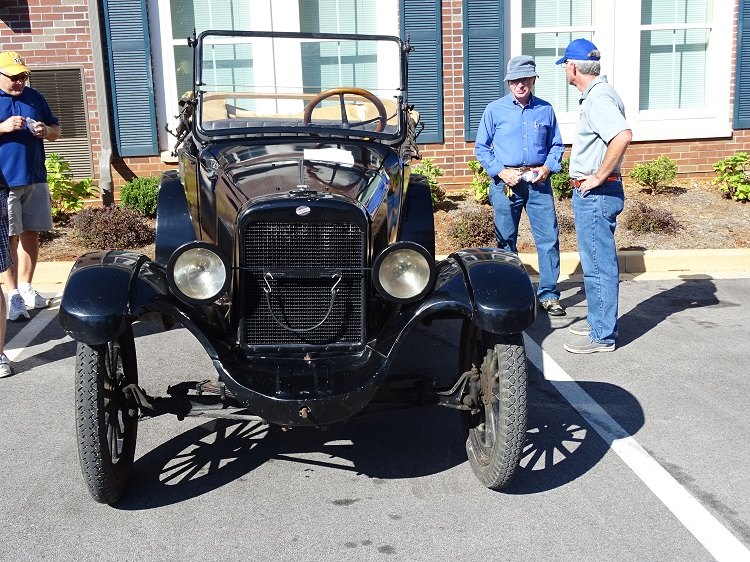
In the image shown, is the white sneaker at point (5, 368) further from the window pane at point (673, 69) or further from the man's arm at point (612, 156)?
the window pane at point (673, 69)

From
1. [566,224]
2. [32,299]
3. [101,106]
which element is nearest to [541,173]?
[566,224]

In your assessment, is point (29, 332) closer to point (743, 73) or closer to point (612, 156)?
point (612, 156)

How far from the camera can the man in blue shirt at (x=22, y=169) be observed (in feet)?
21.6

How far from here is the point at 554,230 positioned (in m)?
6.87

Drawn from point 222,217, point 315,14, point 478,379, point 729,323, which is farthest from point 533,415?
point 315,14

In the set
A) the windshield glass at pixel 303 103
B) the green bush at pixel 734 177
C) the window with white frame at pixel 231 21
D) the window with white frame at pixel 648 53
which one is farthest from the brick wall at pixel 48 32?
the green bush at pixel 734 177

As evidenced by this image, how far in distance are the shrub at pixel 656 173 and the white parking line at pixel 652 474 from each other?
4701mm

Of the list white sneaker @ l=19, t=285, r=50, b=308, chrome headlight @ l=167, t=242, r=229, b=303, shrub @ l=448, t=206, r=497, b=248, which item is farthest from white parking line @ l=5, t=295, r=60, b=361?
shrub @ l=448, t=206, r=497, b=248

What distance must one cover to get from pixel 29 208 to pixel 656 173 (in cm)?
638

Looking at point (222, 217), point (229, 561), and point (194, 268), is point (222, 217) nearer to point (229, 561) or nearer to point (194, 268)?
point (194, 268)

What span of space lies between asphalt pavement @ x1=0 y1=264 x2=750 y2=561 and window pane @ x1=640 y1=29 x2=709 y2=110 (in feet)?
18.8

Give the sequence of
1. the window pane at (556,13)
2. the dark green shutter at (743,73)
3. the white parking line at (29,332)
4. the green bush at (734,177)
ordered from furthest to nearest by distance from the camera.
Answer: the window pane at (556,13)
the dark green shutter at (743,73)
the green bush at (734,177)
the white parking line at (29,332)

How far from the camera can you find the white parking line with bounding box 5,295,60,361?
625cm

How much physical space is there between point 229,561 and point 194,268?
121 cm
